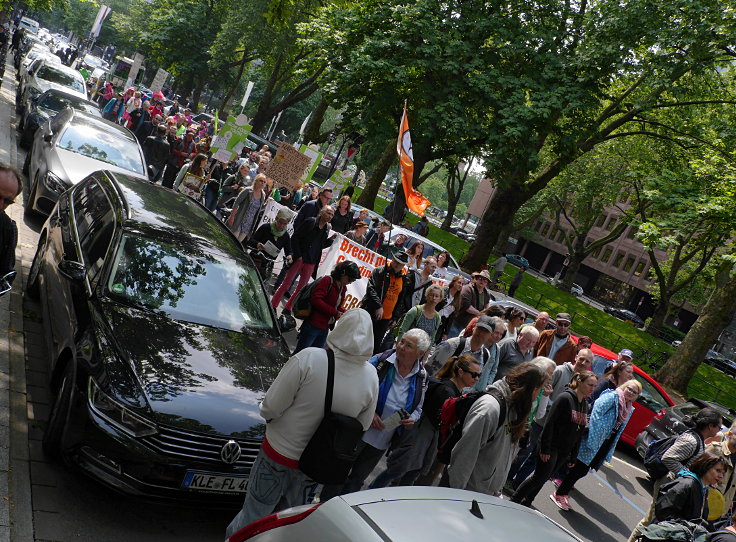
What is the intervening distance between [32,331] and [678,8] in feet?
59.0

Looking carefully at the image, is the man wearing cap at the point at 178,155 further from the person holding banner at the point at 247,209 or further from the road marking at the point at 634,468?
the road marking at the point at 634,468

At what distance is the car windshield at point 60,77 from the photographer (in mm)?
19203

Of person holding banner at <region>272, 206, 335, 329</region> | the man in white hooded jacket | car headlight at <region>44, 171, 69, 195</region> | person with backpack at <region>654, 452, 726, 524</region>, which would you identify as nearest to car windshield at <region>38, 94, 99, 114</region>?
car headlight at <region>44, 171, 69, 195</region>

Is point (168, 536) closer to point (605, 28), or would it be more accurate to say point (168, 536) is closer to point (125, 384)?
point (125, 384)

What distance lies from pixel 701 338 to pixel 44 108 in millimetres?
19153

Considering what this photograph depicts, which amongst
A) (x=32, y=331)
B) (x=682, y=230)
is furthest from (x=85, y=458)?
(x=682, y=230)

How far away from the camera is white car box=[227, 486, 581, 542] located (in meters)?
2.45

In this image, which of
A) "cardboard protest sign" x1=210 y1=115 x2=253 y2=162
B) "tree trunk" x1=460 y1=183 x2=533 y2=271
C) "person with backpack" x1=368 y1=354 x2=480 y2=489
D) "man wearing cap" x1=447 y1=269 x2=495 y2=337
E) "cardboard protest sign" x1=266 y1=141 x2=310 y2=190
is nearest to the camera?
"person with backpack" x1=368 y1=354 x2=480 y2=489

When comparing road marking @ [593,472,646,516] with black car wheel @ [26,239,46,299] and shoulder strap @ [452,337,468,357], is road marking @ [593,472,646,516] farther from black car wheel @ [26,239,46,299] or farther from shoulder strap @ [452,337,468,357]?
black car wheel @ [26,239,46,299]

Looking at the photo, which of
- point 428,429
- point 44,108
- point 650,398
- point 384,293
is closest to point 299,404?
point 428,429

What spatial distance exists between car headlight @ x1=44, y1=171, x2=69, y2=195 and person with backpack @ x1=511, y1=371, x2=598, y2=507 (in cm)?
733

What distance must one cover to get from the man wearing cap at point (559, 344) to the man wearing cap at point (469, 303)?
0.99 meters

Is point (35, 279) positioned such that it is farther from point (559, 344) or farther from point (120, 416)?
point (559, 344)

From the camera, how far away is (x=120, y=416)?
14.2 ft
